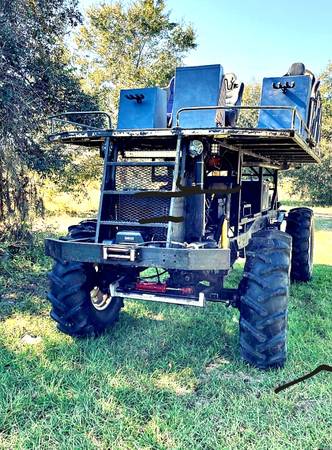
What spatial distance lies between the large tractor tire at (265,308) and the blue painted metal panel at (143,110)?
1.67m

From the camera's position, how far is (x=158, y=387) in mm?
3277

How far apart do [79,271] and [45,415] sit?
1438 millimetres

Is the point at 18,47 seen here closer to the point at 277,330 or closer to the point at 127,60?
the point at 277,330

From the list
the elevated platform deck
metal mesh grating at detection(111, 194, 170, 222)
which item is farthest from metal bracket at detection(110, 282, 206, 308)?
the elevated platform deck

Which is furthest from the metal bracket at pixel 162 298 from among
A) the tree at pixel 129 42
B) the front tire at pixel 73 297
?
the tree at pixel 129 42

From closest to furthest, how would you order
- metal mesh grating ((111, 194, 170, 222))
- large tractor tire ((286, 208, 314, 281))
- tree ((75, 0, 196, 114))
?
metal mesh grating ((111, 194, 170, 222)) < large tractor tire ((286, 208, 314, 281)) < tree ((75, 0, 196, 114))

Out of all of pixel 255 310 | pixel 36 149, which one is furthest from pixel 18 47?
pixel 255 310

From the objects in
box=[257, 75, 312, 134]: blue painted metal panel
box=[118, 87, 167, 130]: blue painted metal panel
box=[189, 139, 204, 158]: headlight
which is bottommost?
box=[189, 139, 204, 158]: headlight

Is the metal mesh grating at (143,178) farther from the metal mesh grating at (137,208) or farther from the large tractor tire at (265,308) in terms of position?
the large tractor tire at (265,308)

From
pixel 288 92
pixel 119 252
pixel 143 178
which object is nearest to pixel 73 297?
pixel 119 252

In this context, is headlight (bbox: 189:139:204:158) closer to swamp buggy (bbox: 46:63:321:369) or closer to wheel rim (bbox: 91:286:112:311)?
swamp buggy (bbox: 46:63:321:369)

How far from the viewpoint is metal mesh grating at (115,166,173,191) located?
388 cm

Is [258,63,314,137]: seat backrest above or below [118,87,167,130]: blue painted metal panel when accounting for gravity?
above

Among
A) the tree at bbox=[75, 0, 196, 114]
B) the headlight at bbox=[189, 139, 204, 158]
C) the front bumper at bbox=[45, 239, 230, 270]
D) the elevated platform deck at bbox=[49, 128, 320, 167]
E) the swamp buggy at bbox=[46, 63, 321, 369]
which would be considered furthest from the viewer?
the tree at bbox=[75, 0, 196, 114]
